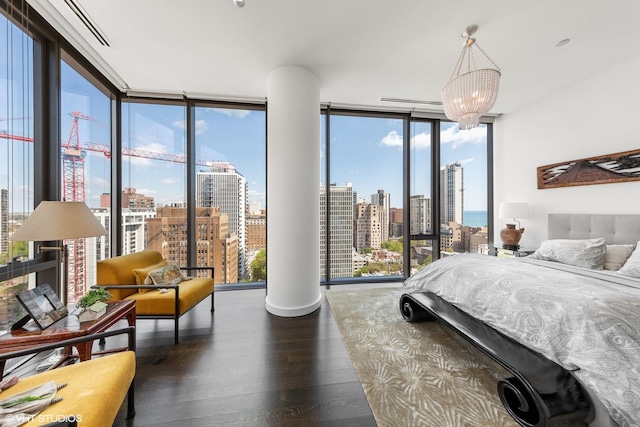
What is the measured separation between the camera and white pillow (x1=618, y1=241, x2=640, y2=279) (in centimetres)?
216

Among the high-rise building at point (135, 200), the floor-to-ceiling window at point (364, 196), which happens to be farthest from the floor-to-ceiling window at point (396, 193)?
the high-rise building at point (135, 200)

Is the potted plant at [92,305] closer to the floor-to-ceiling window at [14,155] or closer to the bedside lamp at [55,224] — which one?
the bedside lamp at [55,224]

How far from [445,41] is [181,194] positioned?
12.5 ft

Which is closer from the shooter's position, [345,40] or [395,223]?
[345,40]

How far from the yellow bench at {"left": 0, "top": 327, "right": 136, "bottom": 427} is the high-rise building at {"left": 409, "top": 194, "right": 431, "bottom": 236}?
158 inches

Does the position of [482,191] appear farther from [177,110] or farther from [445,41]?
[177,110]

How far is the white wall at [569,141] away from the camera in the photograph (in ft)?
9.31

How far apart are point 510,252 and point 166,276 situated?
4.78m

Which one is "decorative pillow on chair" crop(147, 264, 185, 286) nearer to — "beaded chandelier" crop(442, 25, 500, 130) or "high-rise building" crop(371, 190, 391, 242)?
"high-rise building" crop(371, 190, 391, 242)

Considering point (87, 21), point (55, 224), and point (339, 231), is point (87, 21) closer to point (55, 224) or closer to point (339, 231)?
point (55, 224)

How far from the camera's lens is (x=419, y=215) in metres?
4.26

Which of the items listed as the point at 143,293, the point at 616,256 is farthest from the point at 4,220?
the point at 616,256

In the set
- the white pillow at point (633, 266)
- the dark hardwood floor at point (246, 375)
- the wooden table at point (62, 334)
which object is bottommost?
the dark hardwood floor at point (246, 375)

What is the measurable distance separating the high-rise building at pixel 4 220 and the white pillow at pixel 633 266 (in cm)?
530
